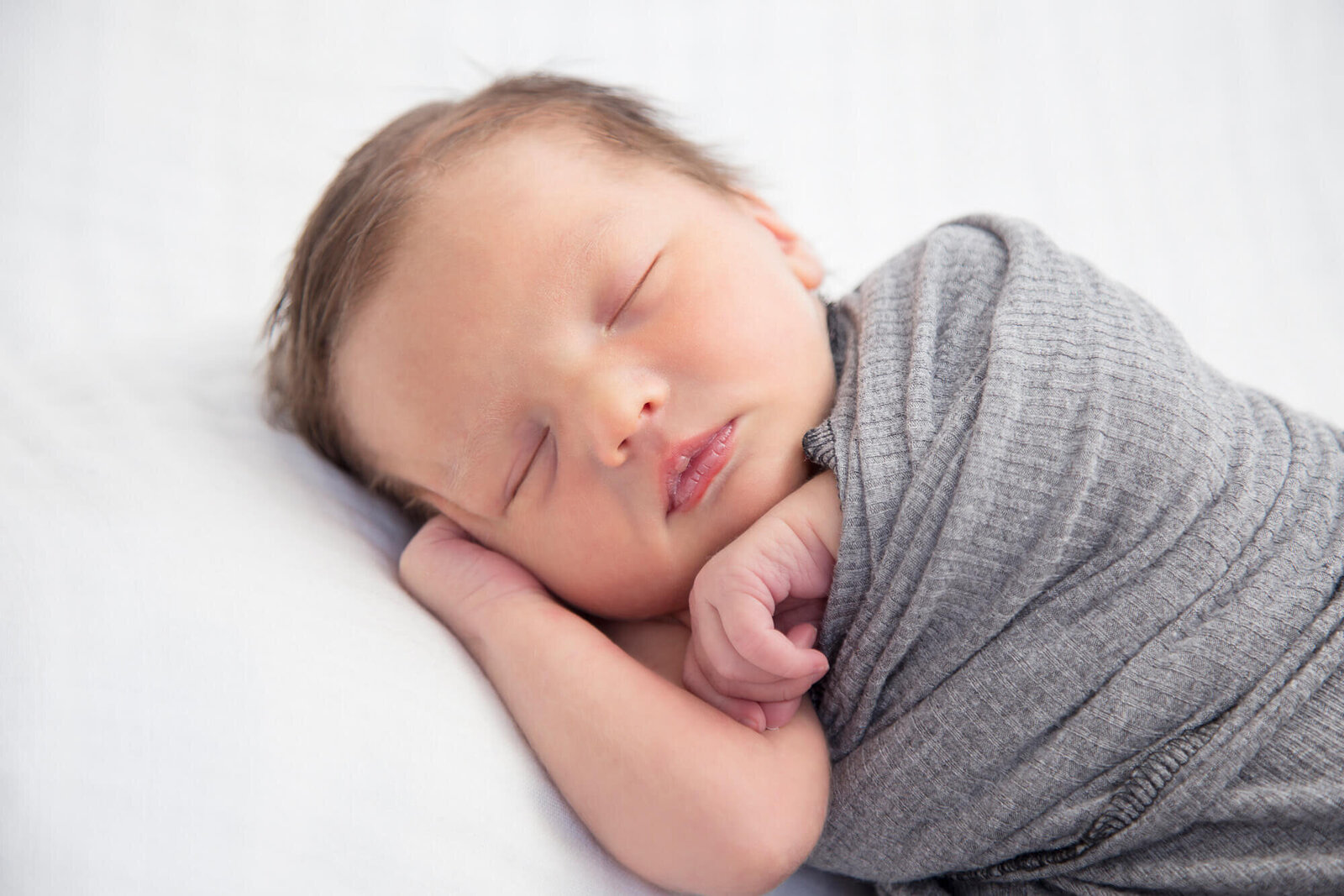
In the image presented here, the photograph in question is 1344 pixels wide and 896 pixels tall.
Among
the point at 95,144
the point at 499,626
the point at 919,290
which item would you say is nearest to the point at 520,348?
the point at 499,626

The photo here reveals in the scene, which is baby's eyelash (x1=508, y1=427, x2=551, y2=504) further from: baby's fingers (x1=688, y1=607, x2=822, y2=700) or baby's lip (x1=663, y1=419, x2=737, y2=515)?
baby's fingers (x1=688, y1=607, x2=822, y2=700)

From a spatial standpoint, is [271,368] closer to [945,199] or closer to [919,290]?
[919,290]

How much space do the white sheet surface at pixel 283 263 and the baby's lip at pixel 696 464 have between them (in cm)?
29

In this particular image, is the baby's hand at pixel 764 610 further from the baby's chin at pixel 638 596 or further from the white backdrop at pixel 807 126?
the white backdrop at pixel 807 126

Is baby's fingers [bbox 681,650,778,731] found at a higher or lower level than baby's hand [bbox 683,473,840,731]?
lower

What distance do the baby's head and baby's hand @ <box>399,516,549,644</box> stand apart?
0.03 meters

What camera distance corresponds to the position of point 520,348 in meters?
1.05

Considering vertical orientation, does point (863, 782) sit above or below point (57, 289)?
above

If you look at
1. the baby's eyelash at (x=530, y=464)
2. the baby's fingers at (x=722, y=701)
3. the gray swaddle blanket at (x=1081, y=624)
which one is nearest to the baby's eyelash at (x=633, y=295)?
the baby's eyelash at (x=530, y=464)

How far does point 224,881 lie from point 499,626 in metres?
0.39

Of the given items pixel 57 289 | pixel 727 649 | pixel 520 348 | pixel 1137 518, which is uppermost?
pixel 1137 518

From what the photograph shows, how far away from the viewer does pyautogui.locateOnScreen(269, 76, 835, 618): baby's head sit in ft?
3.43

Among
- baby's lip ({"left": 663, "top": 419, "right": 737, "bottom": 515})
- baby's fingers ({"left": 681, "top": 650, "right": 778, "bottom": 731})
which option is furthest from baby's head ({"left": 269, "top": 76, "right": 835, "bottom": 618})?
baby's fingers ({"left": 681, "top": 650, "right": 778, "bottom": 731})

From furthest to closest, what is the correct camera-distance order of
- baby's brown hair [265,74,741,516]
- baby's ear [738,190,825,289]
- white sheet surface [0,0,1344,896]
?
baby's ear [738,190,825,289]
baby's brown hair [265,74,741,516]
white sheet surface [0,0,1344,896]
